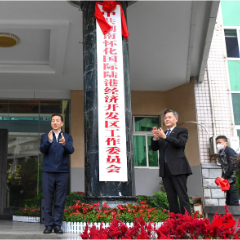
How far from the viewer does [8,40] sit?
679 cm

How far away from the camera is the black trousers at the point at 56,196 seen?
3.82 meters

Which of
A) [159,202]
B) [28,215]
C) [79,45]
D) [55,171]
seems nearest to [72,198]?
[28,215]

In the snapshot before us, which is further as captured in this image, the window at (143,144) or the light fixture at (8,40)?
the window at (143,144)

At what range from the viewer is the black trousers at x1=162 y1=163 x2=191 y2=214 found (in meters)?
3.76

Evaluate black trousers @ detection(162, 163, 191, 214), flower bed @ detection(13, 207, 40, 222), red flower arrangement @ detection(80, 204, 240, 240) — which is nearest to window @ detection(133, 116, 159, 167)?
flower bed @ detection(13, 207, 40, 222)

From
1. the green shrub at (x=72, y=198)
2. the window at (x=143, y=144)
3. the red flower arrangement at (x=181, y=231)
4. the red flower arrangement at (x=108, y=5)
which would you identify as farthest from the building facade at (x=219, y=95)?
the red flower arrangement at (x=181, y=231)

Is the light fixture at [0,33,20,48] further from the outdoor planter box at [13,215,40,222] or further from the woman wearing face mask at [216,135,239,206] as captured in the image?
the woman wearing face mask at [216,135,239,206]

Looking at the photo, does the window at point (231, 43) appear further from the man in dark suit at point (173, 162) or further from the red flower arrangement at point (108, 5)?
the man in dark suit at point (173, 162)

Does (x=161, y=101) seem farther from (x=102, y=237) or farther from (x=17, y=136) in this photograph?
(x=102, y=237)

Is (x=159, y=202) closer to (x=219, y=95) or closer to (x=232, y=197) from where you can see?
(x=232, y=197)

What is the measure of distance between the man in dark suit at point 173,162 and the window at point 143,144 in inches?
196

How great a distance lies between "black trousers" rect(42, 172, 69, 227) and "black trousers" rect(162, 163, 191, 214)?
1196mm

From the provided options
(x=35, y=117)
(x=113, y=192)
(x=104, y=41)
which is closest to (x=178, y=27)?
(x=104, y=41)

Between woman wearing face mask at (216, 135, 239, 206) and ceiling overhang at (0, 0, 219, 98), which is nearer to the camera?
ceiling overhang at (0, 0, 219, 98)
